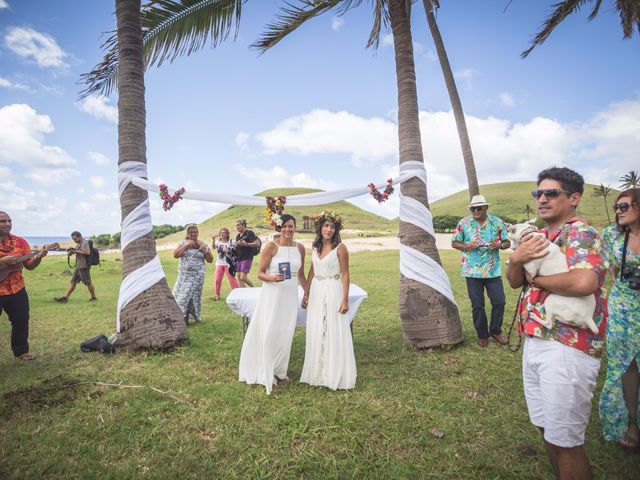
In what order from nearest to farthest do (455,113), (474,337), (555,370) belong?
(555,370) < (474,337) < (455,113)

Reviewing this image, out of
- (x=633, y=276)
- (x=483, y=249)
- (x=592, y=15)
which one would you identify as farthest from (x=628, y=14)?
(x=633, y=276)

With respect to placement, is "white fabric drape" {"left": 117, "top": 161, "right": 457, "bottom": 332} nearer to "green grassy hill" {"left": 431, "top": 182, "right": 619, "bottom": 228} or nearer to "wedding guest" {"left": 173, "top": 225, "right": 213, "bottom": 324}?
"wedding guest" {"left": 173, "top": 225, "right": 213, "bottom": 324}

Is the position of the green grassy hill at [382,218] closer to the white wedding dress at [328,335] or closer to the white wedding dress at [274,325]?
the white wedding dress at [274,325]

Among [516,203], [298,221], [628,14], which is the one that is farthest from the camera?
[516,203]

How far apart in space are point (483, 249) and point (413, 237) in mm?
1189

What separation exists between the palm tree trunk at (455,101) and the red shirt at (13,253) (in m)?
8.89

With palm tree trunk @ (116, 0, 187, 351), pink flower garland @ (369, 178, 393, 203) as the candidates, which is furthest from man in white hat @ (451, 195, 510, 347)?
palm tree trunk @ (116, 0, 187, 351)

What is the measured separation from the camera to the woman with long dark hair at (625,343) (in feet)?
10.4

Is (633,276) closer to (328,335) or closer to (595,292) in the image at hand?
(595,292)

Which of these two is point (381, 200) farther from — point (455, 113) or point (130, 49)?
point (130, 49)

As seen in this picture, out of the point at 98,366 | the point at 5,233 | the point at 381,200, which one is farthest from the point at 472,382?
the point at 5,233

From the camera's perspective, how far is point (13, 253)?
5.40m

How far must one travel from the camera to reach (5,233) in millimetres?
5375

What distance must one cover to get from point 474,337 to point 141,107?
744cm
